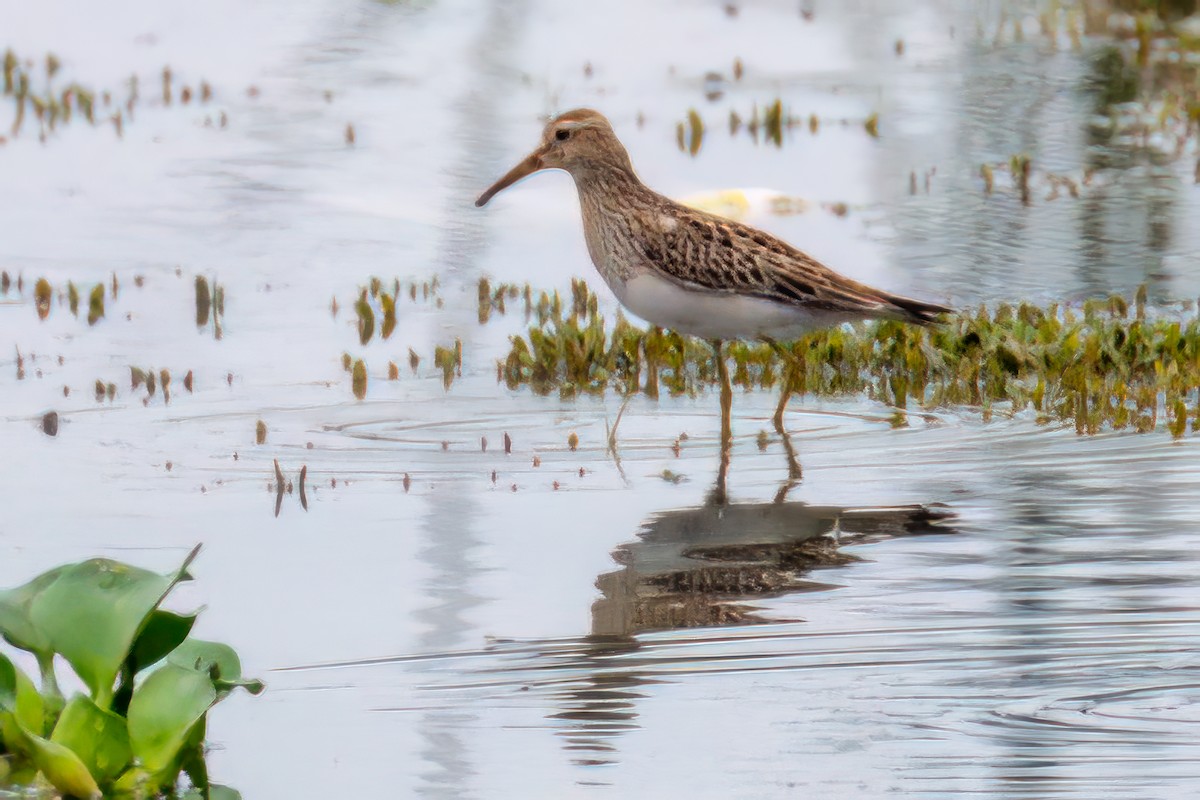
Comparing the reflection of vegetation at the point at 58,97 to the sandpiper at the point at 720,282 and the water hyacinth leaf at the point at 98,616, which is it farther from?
the water hyacinth leaf at the point at 98,616

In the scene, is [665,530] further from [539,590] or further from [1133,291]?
[1133,291]

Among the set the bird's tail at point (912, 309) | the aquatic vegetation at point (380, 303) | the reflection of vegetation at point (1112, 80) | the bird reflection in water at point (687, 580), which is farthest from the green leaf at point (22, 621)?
the reflection of vegetation at point (1112, 80)

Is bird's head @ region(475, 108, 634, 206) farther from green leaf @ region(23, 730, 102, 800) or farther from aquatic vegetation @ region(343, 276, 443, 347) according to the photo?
green leaf @ region(23, 730, 102, 800)

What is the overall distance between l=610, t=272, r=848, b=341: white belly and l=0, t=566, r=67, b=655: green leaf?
4.57 meters

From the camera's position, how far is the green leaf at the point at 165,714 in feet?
16.5

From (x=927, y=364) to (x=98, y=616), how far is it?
6.11 m

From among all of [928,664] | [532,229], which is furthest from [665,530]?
[532,229]

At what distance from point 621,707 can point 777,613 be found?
102 cm

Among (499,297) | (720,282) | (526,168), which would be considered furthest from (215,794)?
(499,297)

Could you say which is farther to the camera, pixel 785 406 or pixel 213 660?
pixel 785 406

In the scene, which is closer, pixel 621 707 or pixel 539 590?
pixel 621 707

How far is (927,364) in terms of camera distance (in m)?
10.5

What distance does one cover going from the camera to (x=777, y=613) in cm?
667

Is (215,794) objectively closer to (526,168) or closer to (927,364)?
(526,168)
